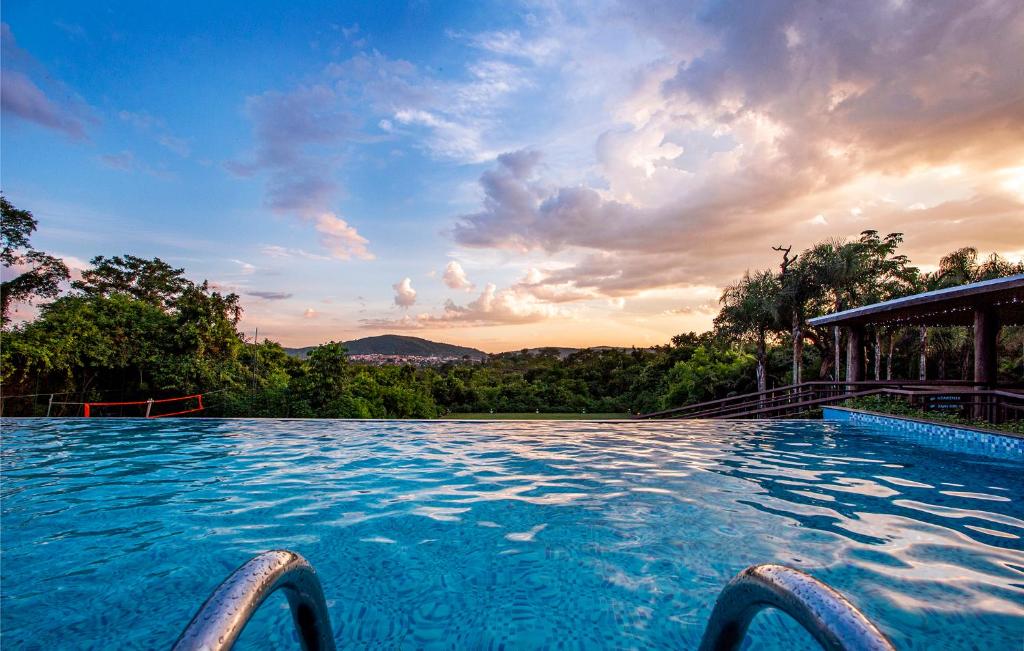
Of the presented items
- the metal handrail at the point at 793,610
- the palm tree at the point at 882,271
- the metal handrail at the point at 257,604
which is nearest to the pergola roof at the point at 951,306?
the palm tree at the point at 882,271

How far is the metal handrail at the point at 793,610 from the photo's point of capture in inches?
30.7

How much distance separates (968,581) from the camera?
315 cm

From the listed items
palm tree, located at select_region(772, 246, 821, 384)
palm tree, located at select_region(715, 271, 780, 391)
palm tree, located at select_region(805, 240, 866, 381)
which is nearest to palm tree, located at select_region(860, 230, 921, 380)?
palm tree, located at select_region(805, 240, 866, 381)

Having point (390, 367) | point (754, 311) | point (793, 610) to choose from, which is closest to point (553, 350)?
point (390, 367)

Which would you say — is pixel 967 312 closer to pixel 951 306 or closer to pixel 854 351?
pixel 951 306

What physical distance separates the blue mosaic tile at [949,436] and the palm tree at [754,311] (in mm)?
10939

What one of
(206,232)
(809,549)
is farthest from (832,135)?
(206,232)

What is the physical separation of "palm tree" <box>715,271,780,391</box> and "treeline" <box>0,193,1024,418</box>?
0.20ft

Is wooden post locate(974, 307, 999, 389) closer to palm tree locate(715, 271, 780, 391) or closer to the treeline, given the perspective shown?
the treeline

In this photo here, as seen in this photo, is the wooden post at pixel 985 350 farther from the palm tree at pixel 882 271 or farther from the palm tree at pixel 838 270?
the palm tree at pixel 882 271

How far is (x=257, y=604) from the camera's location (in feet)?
2.86

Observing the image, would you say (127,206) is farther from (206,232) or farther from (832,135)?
(832,135)

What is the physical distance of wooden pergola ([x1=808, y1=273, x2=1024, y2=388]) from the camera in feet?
29.0

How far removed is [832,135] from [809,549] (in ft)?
44.0
